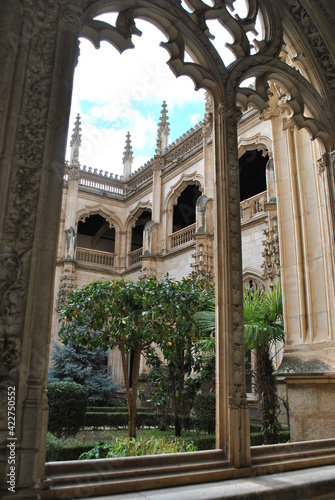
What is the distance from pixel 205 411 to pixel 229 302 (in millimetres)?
4549

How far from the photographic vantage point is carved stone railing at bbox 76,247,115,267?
59.0ft

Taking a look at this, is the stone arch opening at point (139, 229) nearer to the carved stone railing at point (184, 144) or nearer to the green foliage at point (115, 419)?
the carved stone railing at point (184, 144)

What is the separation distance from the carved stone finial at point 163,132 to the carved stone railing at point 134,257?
4012 mm

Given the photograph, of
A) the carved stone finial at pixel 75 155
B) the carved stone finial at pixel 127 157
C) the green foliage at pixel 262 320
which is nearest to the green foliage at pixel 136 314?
the green foliage at pixel 262 320

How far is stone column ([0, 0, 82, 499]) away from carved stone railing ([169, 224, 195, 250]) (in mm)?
12172

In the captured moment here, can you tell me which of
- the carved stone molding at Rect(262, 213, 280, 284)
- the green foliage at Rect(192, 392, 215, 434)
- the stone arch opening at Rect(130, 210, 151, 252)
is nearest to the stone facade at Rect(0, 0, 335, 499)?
the green foliage at Rect(192, 392, 215, 434)

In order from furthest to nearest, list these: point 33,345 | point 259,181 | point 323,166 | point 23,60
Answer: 1. point 259,181
2. point 323,166
3. point 23,60
4. point 33,345

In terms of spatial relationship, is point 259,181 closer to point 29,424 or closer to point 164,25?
point 164,25

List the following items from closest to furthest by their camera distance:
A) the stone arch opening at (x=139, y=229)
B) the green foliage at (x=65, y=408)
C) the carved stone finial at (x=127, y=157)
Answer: the green foliage at (x=65, y=408) → the carved stone finial at (x=127, y=157) → the stone arch opening at (x=139, y=229)

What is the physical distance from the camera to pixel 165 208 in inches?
642

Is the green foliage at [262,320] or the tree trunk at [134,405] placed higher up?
the green foliage at [262,320]

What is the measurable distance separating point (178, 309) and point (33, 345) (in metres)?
3.95

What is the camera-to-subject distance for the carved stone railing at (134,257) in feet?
58.4

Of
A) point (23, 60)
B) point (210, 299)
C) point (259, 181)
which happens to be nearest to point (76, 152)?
point (259, 181)
